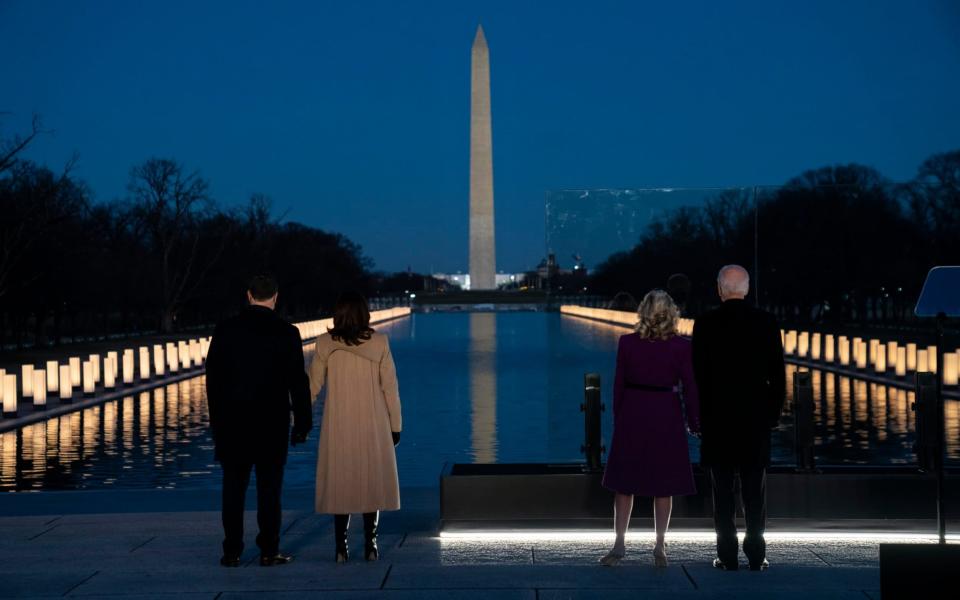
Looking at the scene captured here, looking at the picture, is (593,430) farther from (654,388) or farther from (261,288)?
(261,288)

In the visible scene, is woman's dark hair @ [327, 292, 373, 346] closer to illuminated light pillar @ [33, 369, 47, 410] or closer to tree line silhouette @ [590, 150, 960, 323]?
tree line silhouette @ [590, 150, 960, 323]

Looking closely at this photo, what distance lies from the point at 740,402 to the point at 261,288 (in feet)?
10.1

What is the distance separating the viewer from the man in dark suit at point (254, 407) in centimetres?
875

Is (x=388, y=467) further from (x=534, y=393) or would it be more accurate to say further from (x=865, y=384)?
(x=865, y=384)

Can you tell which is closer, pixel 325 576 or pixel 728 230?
pixel 325 576

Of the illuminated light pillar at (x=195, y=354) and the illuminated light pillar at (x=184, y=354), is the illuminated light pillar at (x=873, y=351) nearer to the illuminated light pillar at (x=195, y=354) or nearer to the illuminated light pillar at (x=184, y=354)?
the illuminated light pillar at (x=184, y=354)

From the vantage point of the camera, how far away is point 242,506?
8.80 m

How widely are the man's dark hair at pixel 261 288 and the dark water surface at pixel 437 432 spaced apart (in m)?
5.48

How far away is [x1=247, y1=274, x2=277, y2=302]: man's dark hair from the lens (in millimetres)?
8844

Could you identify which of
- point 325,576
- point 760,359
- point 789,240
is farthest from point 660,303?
point 789,240

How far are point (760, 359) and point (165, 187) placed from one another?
66.3m

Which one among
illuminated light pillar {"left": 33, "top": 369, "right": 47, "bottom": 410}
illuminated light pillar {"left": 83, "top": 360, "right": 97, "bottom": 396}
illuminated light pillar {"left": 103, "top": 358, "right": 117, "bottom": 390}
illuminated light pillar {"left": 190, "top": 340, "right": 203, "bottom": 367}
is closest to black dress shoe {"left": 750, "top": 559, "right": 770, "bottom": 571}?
illuminated light pillar {"left": 33, "top": 369, "right": 47, "bottom": 410}

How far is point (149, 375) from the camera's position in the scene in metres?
33.2

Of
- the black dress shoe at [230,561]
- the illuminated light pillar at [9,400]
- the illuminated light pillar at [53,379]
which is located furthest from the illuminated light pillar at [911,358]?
the black dress shoe at [230,561]
